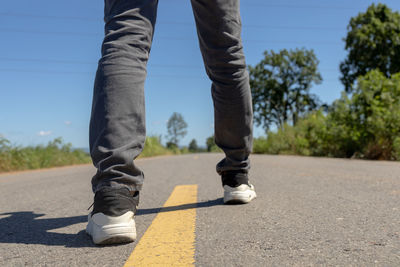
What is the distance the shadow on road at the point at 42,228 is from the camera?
1.42m

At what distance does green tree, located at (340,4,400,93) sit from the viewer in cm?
2959

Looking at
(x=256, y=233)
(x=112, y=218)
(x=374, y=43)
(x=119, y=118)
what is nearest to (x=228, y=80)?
(x=119, y=118)

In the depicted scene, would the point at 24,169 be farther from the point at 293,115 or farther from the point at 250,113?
the point at 293,115

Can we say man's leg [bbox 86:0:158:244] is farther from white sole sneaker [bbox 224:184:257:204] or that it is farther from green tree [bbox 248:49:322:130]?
green tree [bbox 248:49:322:130]

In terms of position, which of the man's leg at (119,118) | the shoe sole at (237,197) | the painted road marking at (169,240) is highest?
the man's leg at (119,118)

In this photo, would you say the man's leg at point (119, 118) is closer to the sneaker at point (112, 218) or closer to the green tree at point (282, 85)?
the sneaker at point (112, 218)

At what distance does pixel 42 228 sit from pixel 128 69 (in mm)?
904

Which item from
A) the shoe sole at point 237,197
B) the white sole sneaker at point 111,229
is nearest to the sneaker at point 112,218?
the white sole sneaker at point 111,229

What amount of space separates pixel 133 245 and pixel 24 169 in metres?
9.55

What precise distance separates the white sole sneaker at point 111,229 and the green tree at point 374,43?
3083 centimetres

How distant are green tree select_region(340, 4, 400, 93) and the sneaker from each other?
30.8 metres

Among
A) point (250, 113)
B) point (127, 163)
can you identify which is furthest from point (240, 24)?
point (127, 163)

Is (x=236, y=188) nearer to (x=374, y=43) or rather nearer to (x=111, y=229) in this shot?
(x=111, y=229)

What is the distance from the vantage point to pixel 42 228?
66.3 inches
